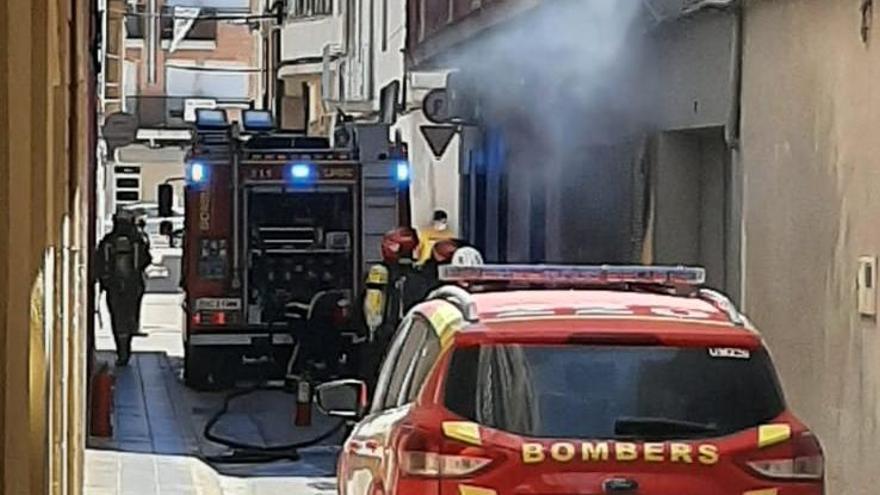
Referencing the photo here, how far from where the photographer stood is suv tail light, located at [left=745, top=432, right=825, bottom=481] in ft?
23.0

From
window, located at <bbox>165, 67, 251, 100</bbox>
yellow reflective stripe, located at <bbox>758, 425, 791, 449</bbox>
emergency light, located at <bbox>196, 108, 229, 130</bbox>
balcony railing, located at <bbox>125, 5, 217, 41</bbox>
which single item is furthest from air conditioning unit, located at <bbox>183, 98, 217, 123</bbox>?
yellow reflective stripe, located at <bbox>758, 425, 791, 449</bbox>

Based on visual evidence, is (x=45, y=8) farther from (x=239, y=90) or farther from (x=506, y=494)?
(x=239, y=90)

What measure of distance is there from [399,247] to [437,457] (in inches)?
472

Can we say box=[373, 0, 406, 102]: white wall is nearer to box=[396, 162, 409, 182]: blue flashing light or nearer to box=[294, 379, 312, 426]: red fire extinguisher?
box=[396, 162, 409, 182]: blue flashing light

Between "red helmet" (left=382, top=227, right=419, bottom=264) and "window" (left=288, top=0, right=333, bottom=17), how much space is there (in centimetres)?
2503

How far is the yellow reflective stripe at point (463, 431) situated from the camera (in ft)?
22.9

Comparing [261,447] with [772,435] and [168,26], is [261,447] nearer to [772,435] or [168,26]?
[772,435]

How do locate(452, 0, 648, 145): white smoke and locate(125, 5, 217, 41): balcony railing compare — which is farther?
locate(125, 5, 217, 41): balcony railing

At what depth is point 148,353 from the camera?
2828 centimetres

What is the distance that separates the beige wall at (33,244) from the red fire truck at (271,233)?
42.5ft

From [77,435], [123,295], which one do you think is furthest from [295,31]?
[77,435]

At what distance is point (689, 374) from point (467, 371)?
0.76m

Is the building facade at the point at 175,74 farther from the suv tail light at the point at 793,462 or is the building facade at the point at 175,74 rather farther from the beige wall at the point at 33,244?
the suv tail light at the point at 793,462

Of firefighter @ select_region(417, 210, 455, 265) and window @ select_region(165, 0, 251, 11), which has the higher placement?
window @ select_region(165, 0, 251, 11)
